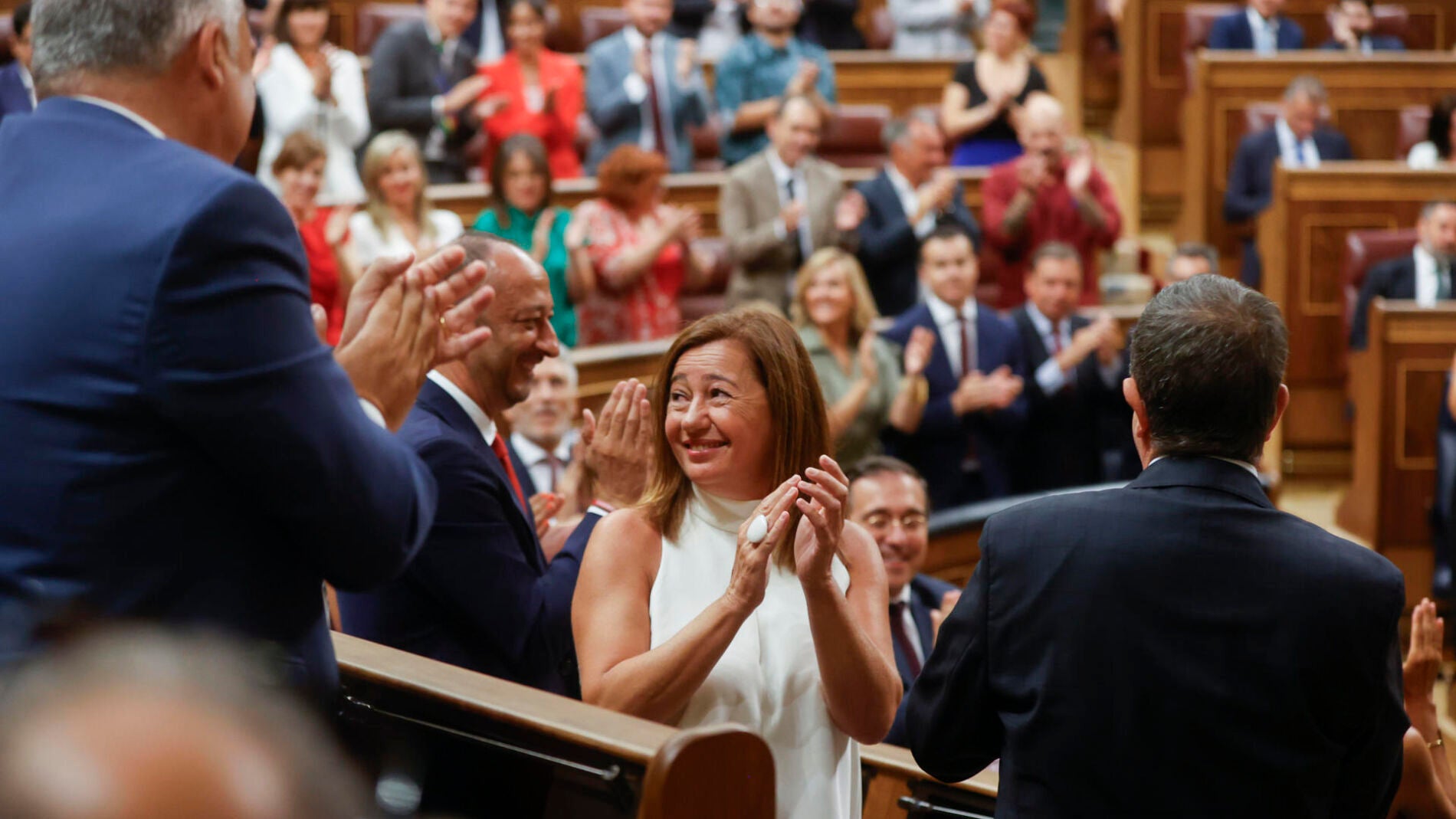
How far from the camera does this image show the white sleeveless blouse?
1.76 m

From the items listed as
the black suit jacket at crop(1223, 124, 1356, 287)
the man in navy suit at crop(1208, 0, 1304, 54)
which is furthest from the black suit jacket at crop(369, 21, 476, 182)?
the man in navy suit at crop(1208, 0, 1304, 54)

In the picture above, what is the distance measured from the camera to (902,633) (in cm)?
309

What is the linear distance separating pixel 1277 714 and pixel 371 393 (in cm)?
81

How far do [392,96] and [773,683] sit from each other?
4.42m

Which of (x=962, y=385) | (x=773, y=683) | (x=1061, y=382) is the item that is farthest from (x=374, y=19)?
(x=773, y=683)

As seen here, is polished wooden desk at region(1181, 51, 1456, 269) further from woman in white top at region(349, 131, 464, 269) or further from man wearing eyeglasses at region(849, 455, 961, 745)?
man wearing eyeglasses at region(849, 455, 961, 745)

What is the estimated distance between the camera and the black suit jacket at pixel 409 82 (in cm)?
573

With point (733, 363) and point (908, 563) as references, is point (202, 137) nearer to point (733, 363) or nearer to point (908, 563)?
→ point (733, 363)

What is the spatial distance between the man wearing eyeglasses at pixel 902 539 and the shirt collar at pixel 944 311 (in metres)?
1.70

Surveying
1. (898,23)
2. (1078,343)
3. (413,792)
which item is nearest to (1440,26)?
(898,23)

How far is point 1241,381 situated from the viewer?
1.44 metres

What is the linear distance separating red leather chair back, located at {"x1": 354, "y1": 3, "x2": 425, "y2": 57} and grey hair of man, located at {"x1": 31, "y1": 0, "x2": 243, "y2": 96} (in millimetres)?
5777

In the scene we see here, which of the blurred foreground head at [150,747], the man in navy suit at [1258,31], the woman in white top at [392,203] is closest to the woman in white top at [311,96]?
the woman in white top at [392,203]

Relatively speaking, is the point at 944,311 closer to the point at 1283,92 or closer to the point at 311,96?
the point at 311,96
